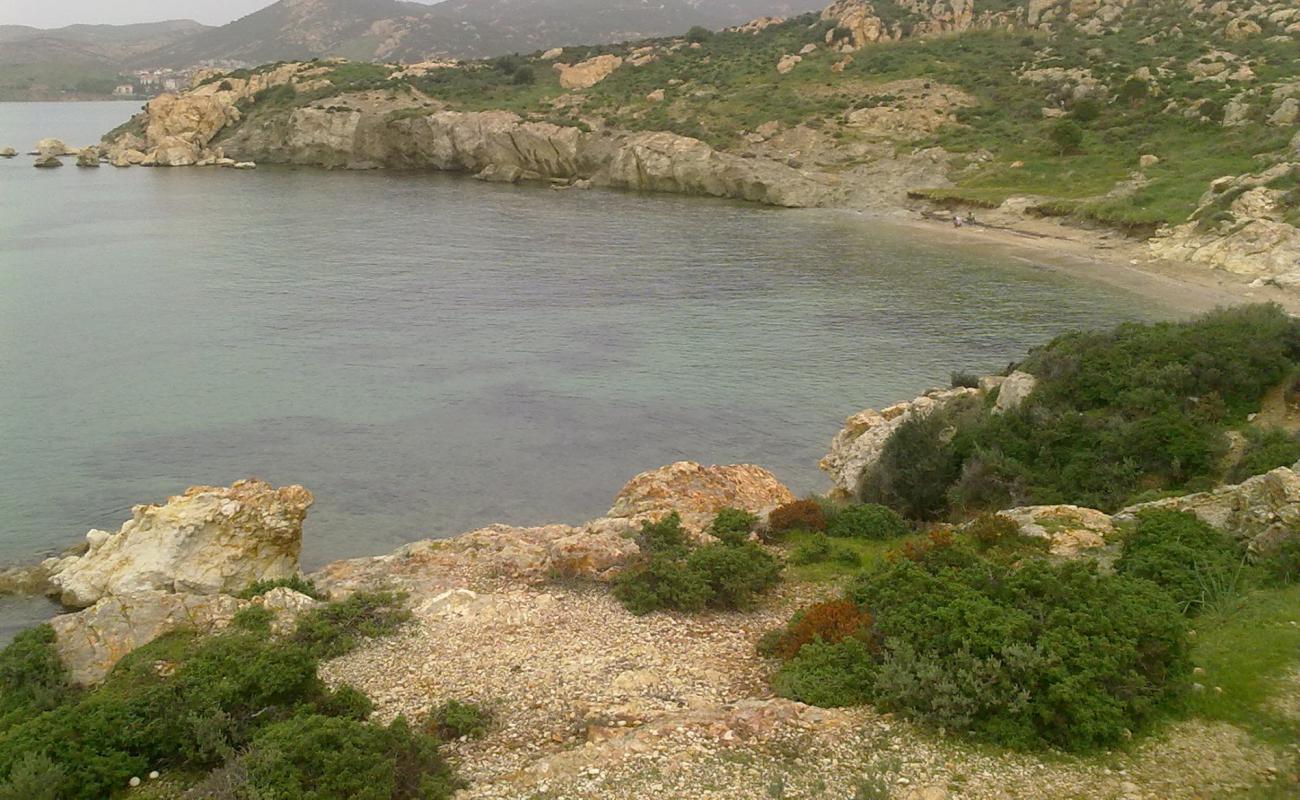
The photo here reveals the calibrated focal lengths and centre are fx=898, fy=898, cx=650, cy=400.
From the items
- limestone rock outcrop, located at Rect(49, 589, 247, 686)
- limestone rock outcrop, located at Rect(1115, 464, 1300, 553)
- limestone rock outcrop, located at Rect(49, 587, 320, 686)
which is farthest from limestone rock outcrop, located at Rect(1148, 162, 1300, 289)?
limestone rock outcrop, located at Rect(49, 589, 247, 686)

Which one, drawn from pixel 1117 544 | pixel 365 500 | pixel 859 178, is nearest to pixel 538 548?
pixel 365 500

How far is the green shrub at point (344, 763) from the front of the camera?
8.86 metres

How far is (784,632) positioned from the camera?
12461 millimetres

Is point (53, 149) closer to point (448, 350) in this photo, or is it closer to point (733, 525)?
point (448, 350)

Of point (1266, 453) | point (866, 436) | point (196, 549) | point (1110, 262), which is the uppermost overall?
point (1110, 262)

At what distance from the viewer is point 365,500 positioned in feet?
74.8

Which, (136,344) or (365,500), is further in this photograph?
(136,344)

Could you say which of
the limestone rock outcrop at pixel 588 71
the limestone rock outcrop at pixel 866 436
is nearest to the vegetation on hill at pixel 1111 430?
the limestone rock outcrop at pixel 866 436

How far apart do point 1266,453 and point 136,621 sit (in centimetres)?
1885

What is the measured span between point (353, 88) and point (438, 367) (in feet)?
278

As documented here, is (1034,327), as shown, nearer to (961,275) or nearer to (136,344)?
(961,275)

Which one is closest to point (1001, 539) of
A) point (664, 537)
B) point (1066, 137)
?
point (664, 537)

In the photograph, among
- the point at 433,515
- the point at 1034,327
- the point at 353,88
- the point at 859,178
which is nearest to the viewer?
the point at 433,515

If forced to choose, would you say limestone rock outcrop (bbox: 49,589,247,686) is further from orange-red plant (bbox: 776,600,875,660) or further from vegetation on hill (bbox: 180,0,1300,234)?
vegetation on hill (bbox: 180,0,1300,234)
